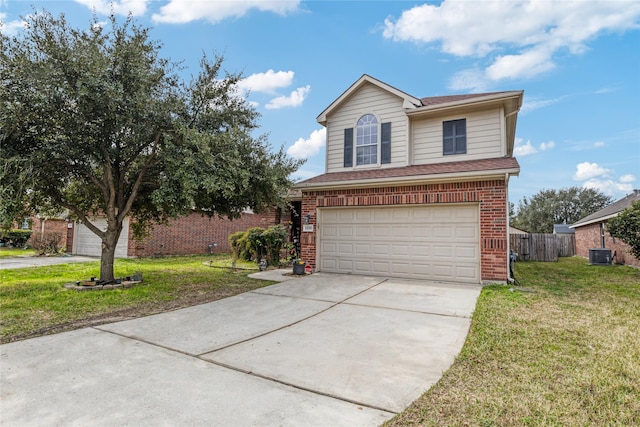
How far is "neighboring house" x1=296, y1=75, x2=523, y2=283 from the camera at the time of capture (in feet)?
26.9

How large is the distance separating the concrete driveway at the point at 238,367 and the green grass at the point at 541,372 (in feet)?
0.80

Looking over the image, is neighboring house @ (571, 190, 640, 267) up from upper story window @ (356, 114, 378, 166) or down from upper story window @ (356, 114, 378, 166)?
down

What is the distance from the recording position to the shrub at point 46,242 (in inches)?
647

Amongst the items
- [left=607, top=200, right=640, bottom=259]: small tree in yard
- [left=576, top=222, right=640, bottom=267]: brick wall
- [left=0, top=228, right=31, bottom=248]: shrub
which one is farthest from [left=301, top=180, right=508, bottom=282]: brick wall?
[left=0, top=228, right=31, bottom=248]: shrub

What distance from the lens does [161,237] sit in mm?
16281

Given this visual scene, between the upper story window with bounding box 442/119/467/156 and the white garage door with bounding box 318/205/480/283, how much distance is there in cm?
243

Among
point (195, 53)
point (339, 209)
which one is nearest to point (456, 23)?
point (339, 209)

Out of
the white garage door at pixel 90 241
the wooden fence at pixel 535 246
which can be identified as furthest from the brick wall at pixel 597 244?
the white garage door at pixel 90 241

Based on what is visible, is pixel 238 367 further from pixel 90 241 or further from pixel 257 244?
pixel 90 241

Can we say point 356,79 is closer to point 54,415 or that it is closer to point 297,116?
point 297,116

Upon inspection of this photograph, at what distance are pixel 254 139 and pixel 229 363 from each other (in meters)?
5.87

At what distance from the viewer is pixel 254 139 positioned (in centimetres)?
820

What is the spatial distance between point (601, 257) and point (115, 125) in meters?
19.0

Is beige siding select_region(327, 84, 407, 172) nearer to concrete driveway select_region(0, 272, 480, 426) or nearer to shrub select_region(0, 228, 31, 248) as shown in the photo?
concrete driveway select_region(0, 272, 480, 426)
